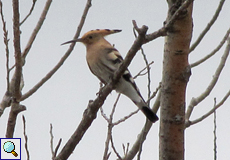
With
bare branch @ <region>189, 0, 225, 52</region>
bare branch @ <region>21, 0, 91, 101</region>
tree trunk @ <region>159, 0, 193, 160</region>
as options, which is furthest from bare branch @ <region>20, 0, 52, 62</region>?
bare branch @ <region>189, 0, 225, 52</region>

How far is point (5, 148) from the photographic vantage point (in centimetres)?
211

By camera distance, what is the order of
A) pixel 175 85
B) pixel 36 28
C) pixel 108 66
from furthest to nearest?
pixel 108 66
pixel 36 28
pixel 175 85

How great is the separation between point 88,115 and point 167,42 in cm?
50

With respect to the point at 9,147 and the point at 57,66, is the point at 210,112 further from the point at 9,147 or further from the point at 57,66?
the point at 9,147

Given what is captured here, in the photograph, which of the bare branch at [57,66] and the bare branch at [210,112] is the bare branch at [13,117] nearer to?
the bare branch at [57,66]

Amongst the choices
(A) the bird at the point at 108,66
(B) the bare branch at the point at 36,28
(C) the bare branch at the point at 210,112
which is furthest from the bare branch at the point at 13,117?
(A) the bird at the point at 108,66

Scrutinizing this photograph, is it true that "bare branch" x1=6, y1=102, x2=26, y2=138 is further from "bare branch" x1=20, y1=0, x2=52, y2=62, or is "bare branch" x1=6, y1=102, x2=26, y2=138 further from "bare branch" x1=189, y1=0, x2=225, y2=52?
"bare branch" x1=189, y1=0, x2=225, y2=52

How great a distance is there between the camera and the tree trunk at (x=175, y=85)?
1.64m

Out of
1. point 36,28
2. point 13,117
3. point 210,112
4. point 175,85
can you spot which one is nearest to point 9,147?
point 13,117

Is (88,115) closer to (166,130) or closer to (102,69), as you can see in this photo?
(166,130)

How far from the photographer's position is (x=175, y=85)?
1638 millimetres

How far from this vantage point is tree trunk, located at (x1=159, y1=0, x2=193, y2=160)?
1639 mm

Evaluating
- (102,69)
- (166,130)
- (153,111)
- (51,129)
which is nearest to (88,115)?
(51,129)

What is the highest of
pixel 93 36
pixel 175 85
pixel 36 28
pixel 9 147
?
pixel 93 36
